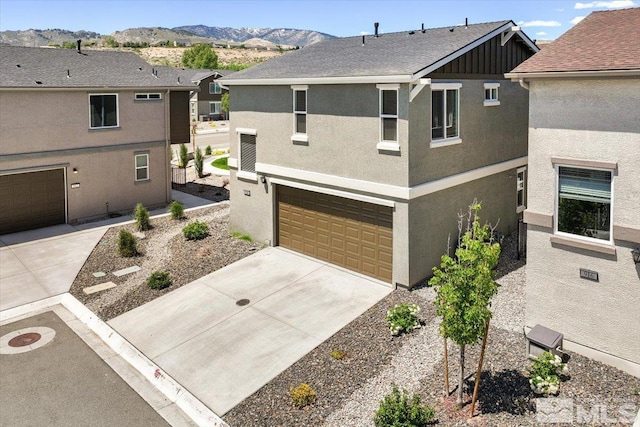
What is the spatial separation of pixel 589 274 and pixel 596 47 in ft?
15.4

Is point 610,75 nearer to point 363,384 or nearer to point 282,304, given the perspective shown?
point 363,384

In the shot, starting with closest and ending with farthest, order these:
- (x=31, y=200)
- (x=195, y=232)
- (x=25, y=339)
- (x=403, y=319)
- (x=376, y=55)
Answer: (x=403, y=319)
(x=25, y=339)
(x=376, y=55)
(x=195, y=232)
(x=31, y=200)

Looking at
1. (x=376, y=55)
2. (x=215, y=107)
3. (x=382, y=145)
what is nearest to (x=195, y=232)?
(x=382, y=145)

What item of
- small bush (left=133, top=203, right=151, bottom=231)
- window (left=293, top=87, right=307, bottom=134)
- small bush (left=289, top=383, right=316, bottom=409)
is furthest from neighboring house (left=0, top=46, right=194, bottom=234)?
small bush (left=289, top=383, right=316, bottom=409)

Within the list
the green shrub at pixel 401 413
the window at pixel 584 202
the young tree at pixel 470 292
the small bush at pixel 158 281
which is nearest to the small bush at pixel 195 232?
the small bush at pixel 158 281

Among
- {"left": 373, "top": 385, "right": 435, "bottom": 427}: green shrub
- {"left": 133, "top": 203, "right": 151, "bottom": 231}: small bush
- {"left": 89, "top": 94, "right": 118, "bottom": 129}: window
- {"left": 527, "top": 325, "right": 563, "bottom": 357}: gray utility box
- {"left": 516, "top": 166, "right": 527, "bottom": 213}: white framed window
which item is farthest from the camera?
{"left": 89, "top": 94, "right": 118, "bottom": 129}: window

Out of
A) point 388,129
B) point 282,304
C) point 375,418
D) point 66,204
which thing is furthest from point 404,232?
point 66,204

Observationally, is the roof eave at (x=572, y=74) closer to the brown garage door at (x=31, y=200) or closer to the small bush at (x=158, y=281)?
the small bush at (x=158, y=281)

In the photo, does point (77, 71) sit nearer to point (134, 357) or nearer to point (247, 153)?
point (247, 153)

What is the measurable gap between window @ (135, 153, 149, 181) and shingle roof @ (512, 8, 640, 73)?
1858 centimetres

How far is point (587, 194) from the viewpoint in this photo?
9844mm

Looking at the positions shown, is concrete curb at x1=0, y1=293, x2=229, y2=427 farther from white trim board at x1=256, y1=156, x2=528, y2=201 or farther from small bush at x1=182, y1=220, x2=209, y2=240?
white trim board at x1=256, y1=156, x2=528, y2=201

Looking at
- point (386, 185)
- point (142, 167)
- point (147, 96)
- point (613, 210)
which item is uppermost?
point (147, 96)

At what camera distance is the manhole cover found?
1254cm
